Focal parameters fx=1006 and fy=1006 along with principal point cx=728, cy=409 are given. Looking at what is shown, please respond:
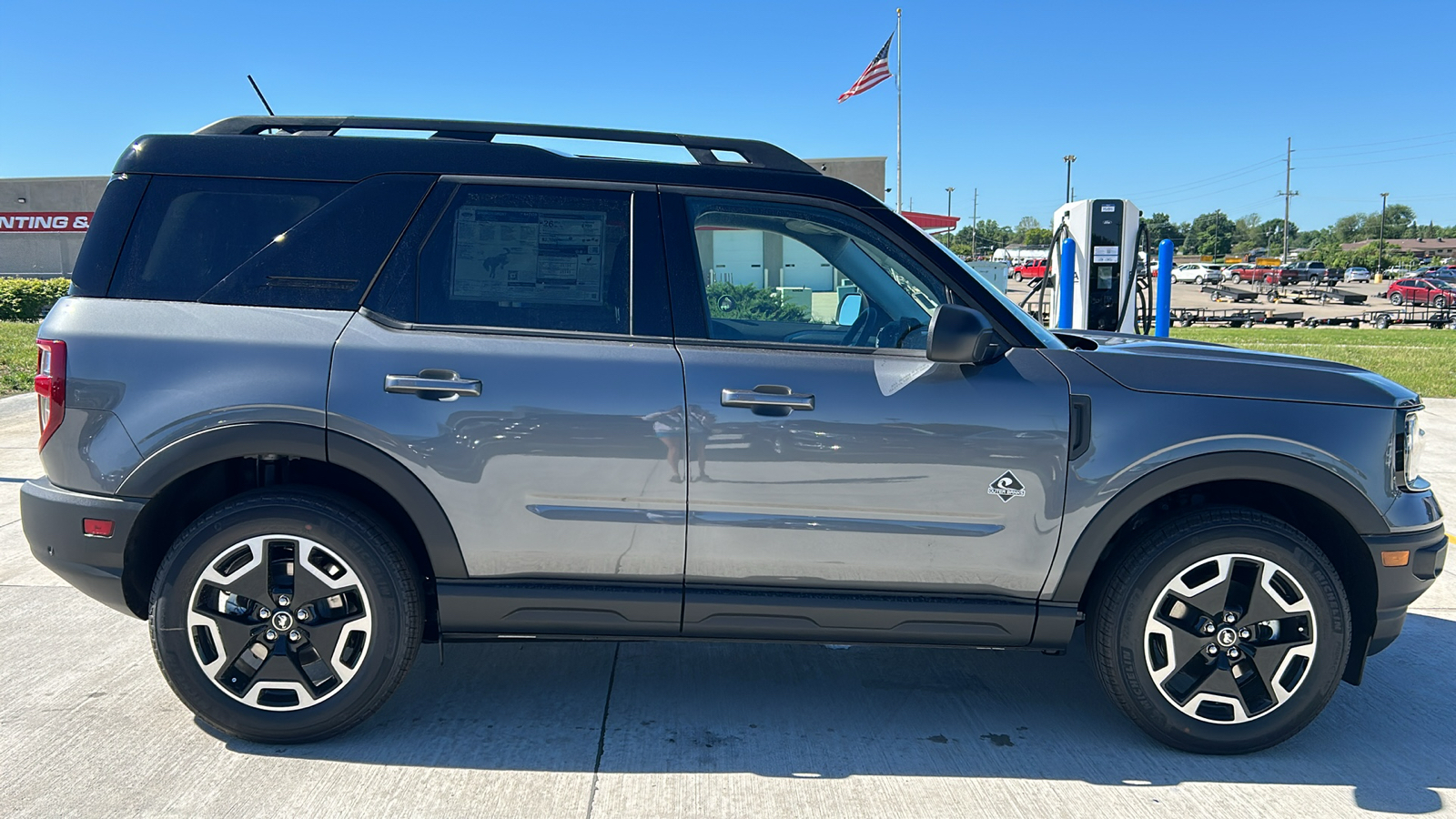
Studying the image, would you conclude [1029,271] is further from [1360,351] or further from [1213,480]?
[1213,480]

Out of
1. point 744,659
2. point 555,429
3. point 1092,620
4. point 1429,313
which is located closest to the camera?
point 555,429

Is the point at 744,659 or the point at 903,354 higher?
the point at 903,354

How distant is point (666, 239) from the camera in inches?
130

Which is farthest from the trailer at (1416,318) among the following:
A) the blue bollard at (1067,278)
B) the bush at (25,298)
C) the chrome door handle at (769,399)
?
the bush at (25,298)

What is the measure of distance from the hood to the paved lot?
1.20 m

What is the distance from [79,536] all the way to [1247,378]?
12.4 feet

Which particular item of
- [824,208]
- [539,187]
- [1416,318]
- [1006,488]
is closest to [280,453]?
[539,187]

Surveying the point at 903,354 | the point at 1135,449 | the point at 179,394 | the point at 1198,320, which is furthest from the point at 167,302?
the point at 1198,320

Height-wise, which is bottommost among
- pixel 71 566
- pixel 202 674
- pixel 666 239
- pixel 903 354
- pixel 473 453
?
pixel 202 674

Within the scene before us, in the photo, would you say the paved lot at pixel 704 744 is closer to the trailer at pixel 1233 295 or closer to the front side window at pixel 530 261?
the front side window at pixel 530 261

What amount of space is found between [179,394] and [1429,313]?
3959 centimetres

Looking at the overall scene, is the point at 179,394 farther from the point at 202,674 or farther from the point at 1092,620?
the point at 1092,620

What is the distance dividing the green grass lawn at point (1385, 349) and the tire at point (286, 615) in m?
7.56

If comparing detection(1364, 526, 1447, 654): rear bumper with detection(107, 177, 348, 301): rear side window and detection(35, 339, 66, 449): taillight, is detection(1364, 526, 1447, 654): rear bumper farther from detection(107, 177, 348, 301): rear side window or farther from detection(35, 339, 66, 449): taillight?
detection(35, 339, 66, 449): taillight
